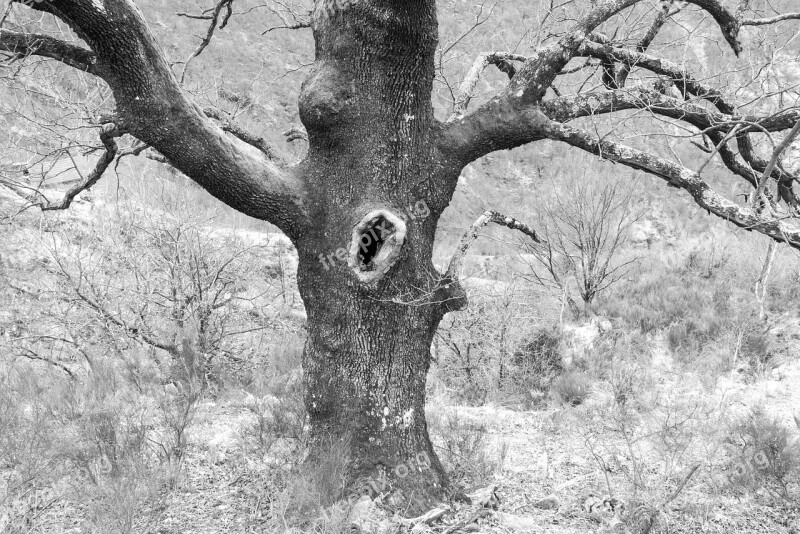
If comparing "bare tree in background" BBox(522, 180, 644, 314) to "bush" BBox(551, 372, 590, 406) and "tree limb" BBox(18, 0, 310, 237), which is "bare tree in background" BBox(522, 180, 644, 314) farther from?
"tree limb" BBox(18, 0, 310, 237)

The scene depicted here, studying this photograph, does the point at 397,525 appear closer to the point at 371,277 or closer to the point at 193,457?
the point at 371,277

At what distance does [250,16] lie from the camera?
24.5 m

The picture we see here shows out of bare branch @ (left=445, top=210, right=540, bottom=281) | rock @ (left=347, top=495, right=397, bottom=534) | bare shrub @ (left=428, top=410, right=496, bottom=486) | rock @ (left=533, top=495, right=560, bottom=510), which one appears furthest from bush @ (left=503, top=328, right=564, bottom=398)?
rock @ (left=347, top=495, right=397, bottom=534)

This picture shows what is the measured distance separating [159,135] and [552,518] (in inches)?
130

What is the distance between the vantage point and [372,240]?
11.1 feet

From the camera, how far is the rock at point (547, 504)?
12.3 feet

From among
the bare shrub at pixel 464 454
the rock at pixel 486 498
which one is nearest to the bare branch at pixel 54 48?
the rock at pixel 486 498

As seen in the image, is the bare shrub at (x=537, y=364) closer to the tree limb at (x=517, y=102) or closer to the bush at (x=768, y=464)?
the bush at (x=768, y=464)

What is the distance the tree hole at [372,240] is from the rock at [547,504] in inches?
78.4

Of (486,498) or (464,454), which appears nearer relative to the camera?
(486,498)

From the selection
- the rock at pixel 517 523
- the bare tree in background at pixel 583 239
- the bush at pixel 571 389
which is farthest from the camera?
the bare tree in background at pixel 583 239

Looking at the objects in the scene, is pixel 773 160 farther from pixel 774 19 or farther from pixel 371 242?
pixel 371 242

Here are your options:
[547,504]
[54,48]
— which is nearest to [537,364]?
[547,504]

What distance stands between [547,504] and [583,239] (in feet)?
23.7
